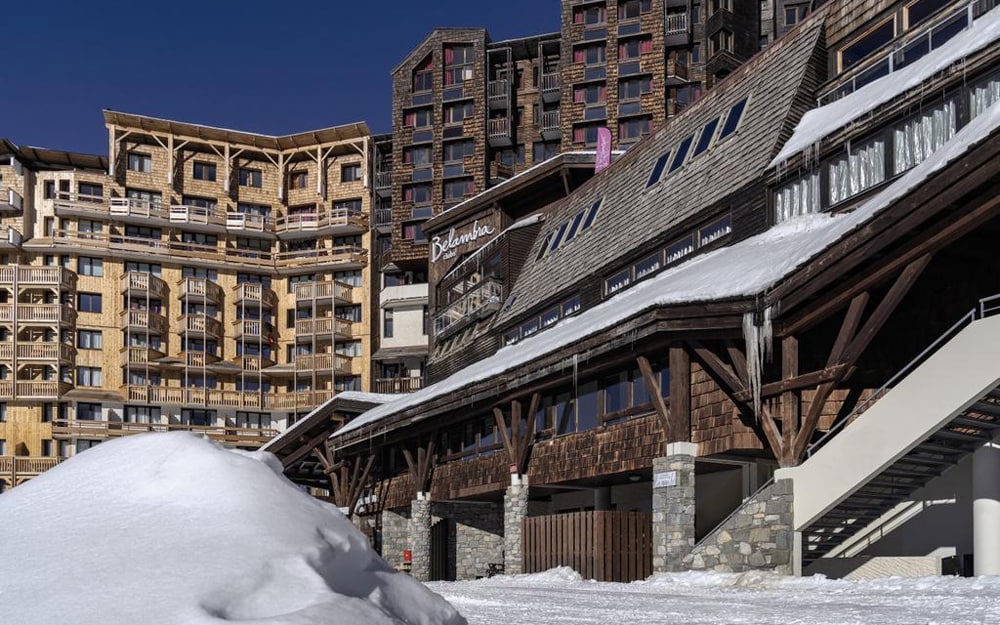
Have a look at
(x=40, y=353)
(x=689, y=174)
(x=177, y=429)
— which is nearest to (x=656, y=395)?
(x=689, y=174)

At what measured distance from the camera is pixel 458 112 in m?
66.1

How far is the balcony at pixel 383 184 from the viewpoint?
6875 cm

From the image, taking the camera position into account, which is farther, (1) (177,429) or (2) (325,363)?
(2) (325,363)

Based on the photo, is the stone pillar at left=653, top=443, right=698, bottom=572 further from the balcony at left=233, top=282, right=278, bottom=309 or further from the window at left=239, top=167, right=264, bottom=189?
the window at left=239, top=167, right=264, bottom=189

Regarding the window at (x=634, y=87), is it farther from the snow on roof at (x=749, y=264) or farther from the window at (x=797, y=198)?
the window at (x=797, y=198)

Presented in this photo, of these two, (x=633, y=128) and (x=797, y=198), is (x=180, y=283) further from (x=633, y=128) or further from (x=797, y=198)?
(x=797, y=198)

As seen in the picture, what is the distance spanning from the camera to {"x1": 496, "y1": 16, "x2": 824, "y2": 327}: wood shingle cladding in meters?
23.8

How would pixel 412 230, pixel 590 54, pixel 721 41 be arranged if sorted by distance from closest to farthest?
pixel 721 41 < pixel 590 54 < pixel 412 230

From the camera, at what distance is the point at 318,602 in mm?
4770

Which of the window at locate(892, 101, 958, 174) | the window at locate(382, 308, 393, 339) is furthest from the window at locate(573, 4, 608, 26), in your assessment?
the window at locate(892, 101, 958, 174)

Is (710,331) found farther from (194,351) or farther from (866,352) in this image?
(194,351)

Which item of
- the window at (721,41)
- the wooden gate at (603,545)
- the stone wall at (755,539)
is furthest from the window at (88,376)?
the stone wall at (755,539)

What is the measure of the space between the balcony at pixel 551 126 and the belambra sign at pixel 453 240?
1945cm

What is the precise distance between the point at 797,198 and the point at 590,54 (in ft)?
141
